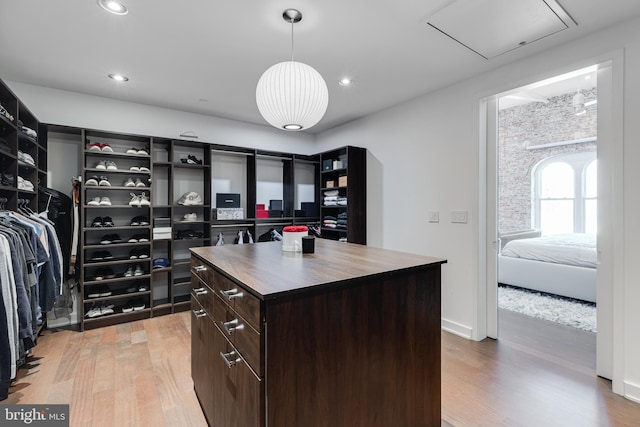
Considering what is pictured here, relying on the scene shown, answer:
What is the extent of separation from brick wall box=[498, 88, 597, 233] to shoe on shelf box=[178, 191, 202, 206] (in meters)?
5.24

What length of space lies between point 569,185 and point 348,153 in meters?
5.09

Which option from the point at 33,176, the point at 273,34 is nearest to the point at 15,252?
the point at 33,176

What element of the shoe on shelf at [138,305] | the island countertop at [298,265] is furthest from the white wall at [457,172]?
the shoe on shelf at [138,305]

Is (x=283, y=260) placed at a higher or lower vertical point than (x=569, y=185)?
lower

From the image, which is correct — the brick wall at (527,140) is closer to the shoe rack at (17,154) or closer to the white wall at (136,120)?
the white wall at (136,120)

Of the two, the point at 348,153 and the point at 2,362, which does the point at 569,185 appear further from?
the point at 2,362

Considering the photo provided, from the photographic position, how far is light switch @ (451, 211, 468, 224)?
2.98 m

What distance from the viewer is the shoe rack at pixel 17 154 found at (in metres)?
2.29

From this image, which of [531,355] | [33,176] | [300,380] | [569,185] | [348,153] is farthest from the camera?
[569,185]

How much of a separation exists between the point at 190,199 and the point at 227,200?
1.60 feet

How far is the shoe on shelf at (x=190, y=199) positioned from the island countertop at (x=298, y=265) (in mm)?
1954

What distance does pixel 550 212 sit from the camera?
6.16m

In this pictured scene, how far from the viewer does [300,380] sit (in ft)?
3.50

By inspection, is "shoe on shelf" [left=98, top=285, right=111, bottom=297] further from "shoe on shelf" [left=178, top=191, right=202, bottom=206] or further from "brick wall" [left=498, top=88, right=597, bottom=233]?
"brick wall" [left=498, top=88, right=597, bottom=233]
